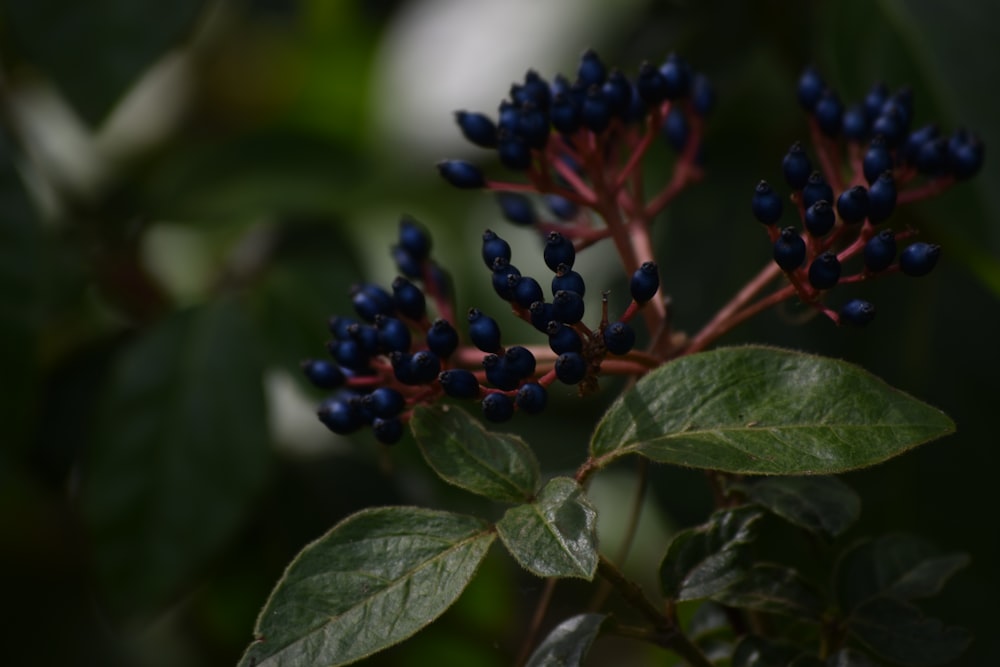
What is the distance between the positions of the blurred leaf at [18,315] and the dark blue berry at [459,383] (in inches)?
36.7

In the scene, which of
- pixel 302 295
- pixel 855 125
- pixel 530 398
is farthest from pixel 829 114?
pixel 302 295

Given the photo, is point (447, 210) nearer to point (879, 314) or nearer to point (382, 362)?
point (879, 314)

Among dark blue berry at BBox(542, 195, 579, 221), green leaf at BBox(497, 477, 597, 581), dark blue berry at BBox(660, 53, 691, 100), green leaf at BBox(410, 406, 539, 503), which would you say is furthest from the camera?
dark blue berry at BBox(542, 195, 579, 221)

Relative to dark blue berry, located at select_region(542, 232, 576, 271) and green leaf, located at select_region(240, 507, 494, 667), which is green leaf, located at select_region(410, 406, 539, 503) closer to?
green leaf, located at select_region(240, 507, 494, 667)

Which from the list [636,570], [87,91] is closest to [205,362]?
[87,91]

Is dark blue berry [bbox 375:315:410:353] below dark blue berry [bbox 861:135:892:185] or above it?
above

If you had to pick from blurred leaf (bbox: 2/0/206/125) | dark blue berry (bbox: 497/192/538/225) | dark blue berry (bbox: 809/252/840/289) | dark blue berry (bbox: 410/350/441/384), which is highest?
blurred leaf (bbox: 2/0/206/125)

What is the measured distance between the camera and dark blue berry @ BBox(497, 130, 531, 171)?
1068 mm

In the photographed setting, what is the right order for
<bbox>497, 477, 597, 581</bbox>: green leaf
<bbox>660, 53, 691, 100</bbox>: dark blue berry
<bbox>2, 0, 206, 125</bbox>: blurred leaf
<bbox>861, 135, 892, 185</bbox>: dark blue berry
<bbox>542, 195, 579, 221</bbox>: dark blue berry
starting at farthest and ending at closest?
1. <bbox>2, 0, 206, 125</bbox>: blurred leaf
2. <bbox>542, 195, 579, 221</bbox>: dark blue berry
3. <bbox>660, 53, 691, 100</bbox>: dark blue berry
4. <bbox>861, 135, 892, 185</bbox>: dark blue berry
5. <bbox>497, 477, 597, 581</bbox>: green leaf

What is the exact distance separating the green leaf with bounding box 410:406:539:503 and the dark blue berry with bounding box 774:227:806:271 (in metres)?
0.24

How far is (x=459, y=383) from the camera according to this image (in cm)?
92

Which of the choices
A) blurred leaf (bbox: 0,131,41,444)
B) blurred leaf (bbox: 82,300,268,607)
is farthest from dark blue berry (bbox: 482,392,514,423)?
blurred leaf (bbox: 0,131,41,444)

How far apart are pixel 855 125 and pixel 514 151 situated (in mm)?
344

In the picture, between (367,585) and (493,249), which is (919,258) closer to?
(493,249)
